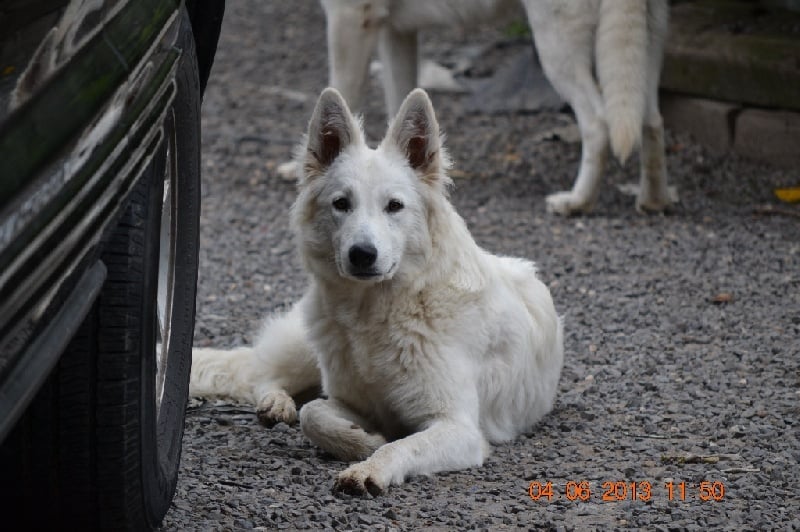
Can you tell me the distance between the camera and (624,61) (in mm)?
6891

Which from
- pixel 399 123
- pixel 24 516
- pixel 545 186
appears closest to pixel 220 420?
pixel 399 123

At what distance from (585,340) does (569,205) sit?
2.34 m

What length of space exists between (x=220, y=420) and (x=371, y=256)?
870mm

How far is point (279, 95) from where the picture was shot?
1088 cm

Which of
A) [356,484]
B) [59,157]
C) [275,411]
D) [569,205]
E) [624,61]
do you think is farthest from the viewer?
[569,205]

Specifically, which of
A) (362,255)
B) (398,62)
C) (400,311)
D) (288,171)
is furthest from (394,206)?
(398,62)

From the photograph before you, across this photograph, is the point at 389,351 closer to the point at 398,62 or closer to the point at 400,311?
the point at 400,311

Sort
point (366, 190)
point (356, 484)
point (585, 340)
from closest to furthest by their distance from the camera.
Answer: point (356, 484), point (366, 190), point (585, 340)

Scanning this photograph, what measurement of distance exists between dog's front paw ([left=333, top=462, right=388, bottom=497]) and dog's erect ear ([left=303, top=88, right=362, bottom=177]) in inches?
43.0

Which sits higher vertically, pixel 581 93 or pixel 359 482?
pixel 581 93

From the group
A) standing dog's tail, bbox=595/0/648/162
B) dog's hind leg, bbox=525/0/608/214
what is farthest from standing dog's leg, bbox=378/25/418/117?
standing dog's tail, bbox=595/0/648/162
